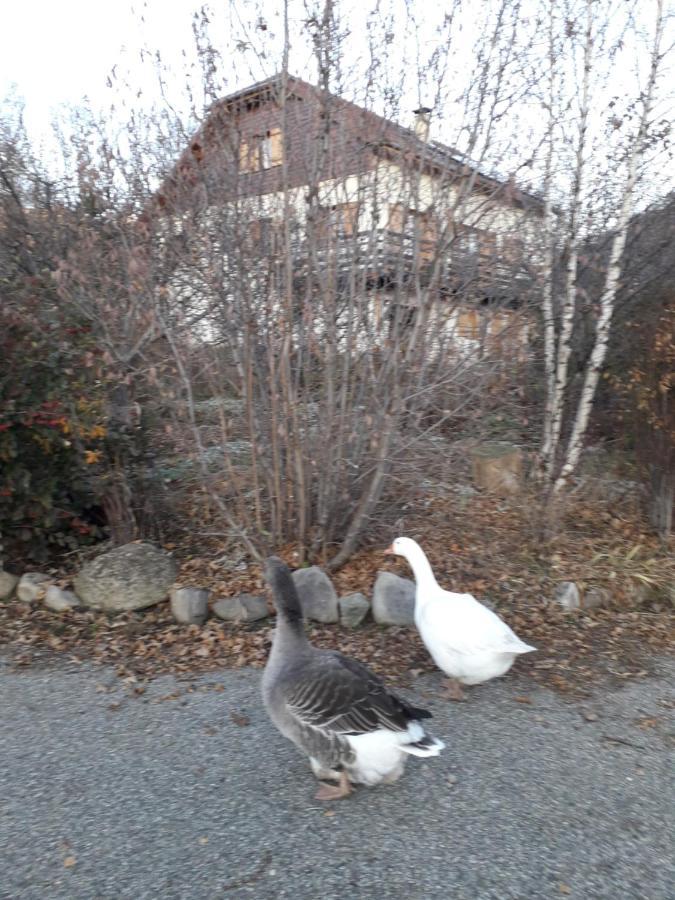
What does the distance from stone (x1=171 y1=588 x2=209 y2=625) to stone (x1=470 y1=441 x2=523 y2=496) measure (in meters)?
3.87

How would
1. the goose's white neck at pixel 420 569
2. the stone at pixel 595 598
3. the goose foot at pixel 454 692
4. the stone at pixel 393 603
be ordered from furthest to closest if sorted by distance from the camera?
the stone at pixel 595 598 < the stone at pixel 393 603 < the goose's white neck at pixel 420 569 < the goose foot at pixel 454 692

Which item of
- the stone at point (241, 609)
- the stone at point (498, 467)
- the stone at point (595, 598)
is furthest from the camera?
the stone at point (498, 467)

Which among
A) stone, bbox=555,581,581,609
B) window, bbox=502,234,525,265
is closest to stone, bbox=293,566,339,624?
stone, bbox=555,581,581,609

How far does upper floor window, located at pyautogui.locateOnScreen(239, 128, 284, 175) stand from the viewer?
241 inches

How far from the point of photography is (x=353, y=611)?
6102mm

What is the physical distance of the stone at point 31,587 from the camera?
6648mm

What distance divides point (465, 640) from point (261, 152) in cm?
426

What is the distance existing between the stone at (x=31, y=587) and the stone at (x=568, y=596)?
15.0 ft

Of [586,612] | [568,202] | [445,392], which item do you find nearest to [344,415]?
[445,392]

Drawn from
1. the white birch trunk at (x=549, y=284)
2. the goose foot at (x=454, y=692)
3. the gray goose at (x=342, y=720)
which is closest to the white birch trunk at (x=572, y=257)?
the white birch trunk at (x=549, y=284)

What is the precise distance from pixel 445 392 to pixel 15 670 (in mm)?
4202

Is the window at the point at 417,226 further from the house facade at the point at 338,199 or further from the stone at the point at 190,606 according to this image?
the stone at the point at 190,606

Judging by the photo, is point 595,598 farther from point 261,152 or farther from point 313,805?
point 261,152

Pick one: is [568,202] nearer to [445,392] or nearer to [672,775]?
[445,392]
